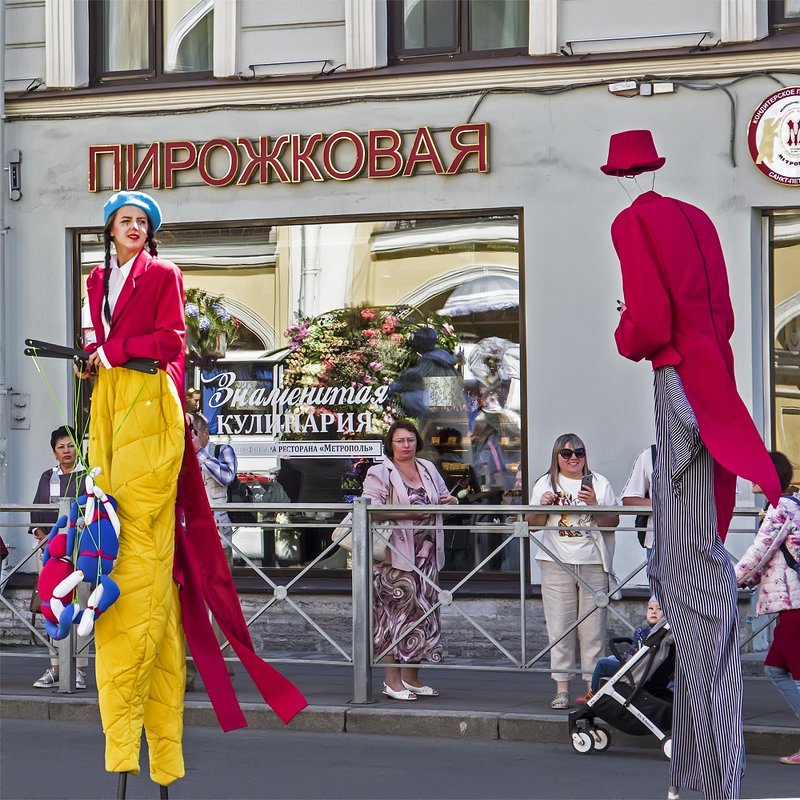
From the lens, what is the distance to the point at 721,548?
16.6 ft

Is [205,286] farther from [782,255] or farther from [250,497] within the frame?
[782,255]

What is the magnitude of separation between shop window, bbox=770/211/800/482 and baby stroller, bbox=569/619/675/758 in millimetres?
3841

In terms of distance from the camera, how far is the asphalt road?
6551mm

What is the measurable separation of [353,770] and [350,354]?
16.7 feet

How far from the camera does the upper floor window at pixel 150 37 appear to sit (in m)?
12.1

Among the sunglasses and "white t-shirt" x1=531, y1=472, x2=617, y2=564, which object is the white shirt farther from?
the sunglasses

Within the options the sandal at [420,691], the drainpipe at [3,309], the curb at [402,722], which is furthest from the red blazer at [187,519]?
the drainpipe at [3,309]

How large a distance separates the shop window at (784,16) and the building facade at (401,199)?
2 cm

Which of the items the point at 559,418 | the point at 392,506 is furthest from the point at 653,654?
the point at 559,418

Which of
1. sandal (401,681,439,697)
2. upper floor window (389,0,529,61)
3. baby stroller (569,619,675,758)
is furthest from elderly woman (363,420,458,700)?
upper floor window (389,0,529,61)

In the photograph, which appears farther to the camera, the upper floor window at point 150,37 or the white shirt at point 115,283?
the upper floor window at point 150,37

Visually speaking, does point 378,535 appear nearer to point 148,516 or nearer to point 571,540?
point 571,540

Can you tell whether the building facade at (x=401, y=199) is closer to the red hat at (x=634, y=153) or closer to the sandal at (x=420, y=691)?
the sandal at (x=420, y=691)

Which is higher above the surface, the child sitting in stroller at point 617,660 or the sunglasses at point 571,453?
the sunglasses at point 571,453
